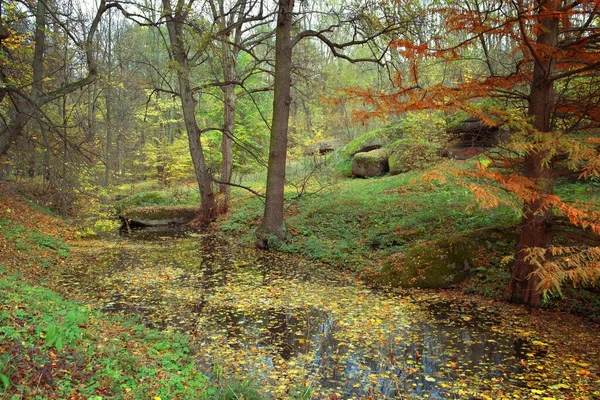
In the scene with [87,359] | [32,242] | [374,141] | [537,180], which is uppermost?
[374,141]

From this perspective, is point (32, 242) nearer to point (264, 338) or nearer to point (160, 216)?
point (160, 216)

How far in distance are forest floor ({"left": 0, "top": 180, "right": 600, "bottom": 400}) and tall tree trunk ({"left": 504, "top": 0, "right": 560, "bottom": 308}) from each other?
365mm

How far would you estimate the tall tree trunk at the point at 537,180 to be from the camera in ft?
19.9

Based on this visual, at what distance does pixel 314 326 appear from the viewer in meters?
5.96

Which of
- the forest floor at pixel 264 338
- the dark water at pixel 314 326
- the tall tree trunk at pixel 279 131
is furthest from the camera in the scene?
the tall tree trunk at pixel 279 131

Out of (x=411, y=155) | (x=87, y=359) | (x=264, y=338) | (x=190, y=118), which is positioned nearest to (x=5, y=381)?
(x=87, y=359)

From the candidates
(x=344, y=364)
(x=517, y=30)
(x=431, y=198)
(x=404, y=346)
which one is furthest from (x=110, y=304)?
(x=431, y=198)

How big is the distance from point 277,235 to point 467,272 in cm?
514

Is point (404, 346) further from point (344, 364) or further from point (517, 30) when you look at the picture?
point (517, 30)

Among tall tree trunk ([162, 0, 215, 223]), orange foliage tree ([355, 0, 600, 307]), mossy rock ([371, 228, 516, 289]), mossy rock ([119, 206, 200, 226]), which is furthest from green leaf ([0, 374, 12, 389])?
mossy rock ([119, 206, 200, 226])

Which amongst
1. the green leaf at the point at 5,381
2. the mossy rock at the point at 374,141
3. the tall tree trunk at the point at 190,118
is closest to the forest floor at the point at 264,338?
the green leaf at the point at 5,381

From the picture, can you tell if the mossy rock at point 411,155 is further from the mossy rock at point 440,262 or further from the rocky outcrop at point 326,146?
the rocky outcrop at point 326,146

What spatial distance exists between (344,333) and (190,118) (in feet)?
35.3

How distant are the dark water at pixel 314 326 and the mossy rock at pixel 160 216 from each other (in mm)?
6549
